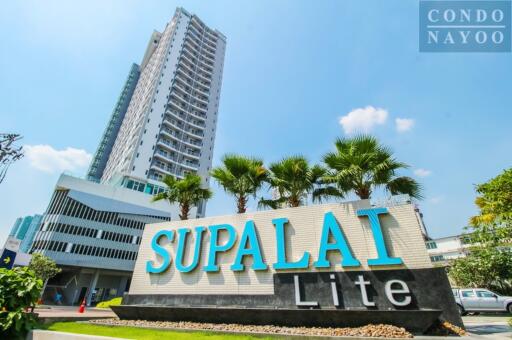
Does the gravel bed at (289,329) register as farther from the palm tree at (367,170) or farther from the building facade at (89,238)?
the building facade at (89,238)

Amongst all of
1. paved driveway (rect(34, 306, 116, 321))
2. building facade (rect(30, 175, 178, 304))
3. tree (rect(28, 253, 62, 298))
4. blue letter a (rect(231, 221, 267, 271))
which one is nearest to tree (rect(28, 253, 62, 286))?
tree (rect(28, 253, 62, 298))

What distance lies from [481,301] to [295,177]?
1460cm

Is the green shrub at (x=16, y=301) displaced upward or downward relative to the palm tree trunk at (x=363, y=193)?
downward

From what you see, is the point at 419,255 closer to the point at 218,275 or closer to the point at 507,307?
the point at 218,275

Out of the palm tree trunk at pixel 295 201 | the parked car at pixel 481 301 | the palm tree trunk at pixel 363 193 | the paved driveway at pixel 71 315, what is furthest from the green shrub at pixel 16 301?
the parked car at pixel 481 301

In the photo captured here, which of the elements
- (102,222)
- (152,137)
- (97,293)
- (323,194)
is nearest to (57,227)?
(102,222)

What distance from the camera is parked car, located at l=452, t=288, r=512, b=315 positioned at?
47.7 feet

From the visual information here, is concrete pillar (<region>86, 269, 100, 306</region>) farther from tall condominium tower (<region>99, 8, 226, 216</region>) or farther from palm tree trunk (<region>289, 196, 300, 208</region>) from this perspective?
palm tree trunk (<region>289, 196, 300, 208</region>)

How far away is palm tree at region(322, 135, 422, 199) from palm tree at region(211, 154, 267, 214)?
3.50m

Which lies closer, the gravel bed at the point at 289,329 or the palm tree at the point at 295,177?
the gravel bed at the point at 289,329

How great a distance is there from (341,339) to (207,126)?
6152 centimetres

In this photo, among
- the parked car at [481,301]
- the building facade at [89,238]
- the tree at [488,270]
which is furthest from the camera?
the building facade at [89,238]

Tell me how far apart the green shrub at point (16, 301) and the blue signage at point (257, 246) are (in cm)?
583

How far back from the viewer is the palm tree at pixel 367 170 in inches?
384
